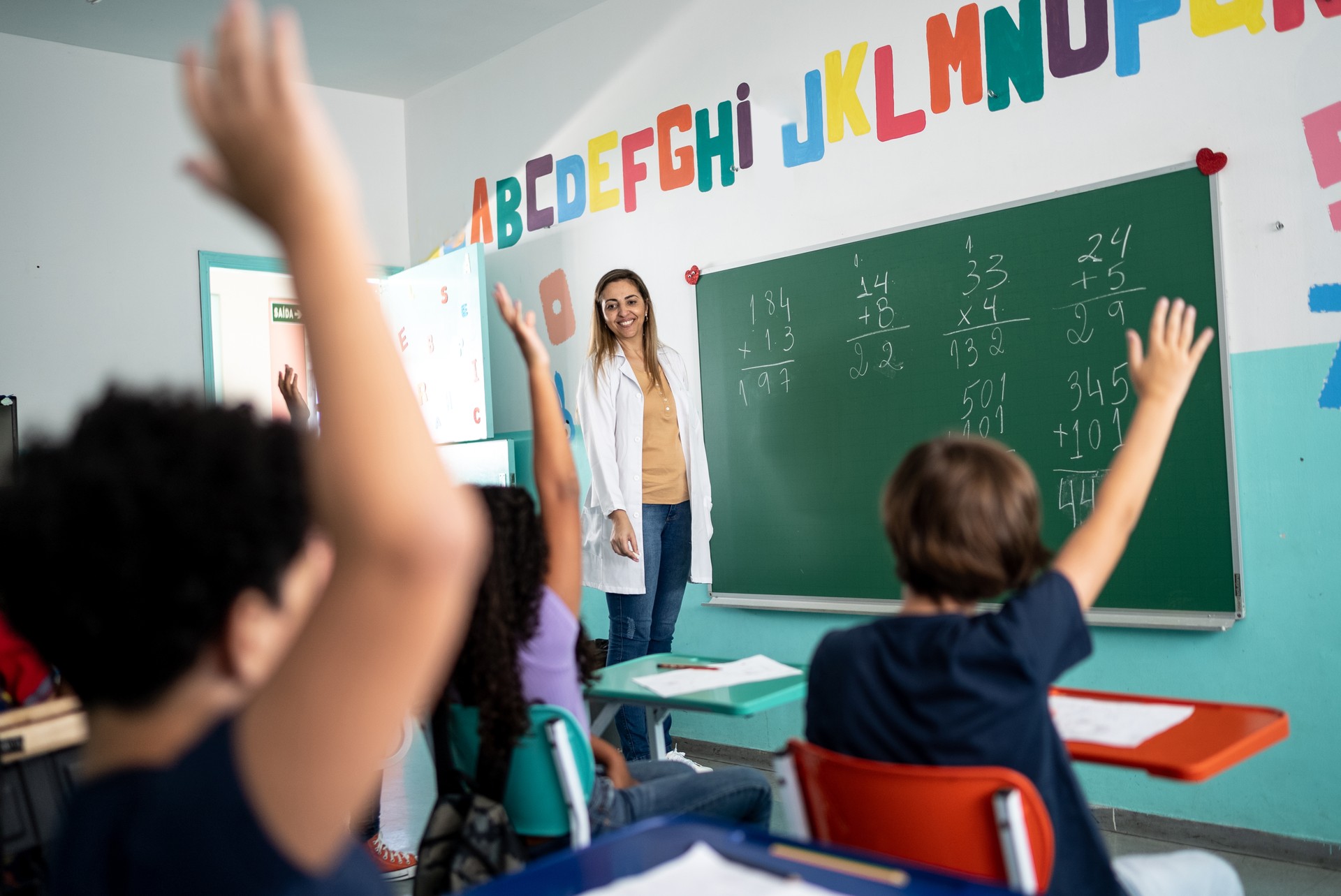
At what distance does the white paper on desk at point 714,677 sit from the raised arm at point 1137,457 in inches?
35.7

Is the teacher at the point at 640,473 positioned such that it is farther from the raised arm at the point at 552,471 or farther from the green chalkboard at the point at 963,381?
the raised arm at the point at 552,471

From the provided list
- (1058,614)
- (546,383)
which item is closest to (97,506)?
(1058,614)

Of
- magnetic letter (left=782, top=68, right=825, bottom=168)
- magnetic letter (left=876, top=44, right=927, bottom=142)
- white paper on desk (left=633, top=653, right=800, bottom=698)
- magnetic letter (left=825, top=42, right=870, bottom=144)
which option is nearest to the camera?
white paper on desk (left=633, top=653, right=800, bottom=698)

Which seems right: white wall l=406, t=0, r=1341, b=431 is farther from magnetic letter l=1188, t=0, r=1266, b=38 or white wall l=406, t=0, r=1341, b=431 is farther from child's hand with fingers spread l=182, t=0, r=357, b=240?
child's hand with fingers spread l=182, t=0, r=357, b=240

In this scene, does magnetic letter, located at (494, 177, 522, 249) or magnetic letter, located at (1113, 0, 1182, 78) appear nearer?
magnetic letter, located at (1113, 0, 1182, 78)

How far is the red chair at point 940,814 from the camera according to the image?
1.14 meters

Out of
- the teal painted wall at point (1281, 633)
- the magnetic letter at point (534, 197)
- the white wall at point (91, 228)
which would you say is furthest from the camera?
the magnetic letter at point (534, 197)

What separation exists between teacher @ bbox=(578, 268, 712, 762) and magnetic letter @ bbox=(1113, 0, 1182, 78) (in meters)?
1.81

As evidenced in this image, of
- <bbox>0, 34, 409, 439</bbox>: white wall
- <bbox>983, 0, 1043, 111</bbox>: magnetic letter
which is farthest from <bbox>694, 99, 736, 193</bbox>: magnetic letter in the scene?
<bbox>0, 34, 409, 439</bbox>: white wall

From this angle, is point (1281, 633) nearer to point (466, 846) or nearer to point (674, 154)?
point (466, 846)

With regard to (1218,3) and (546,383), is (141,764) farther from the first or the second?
(1218,3)

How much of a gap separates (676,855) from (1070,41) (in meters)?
2.88

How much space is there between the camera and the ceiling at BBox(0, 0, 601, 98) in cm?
450

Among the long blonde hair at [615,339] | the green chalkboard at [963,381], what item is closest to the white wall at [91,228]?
the long blonde hair at [615,339]
